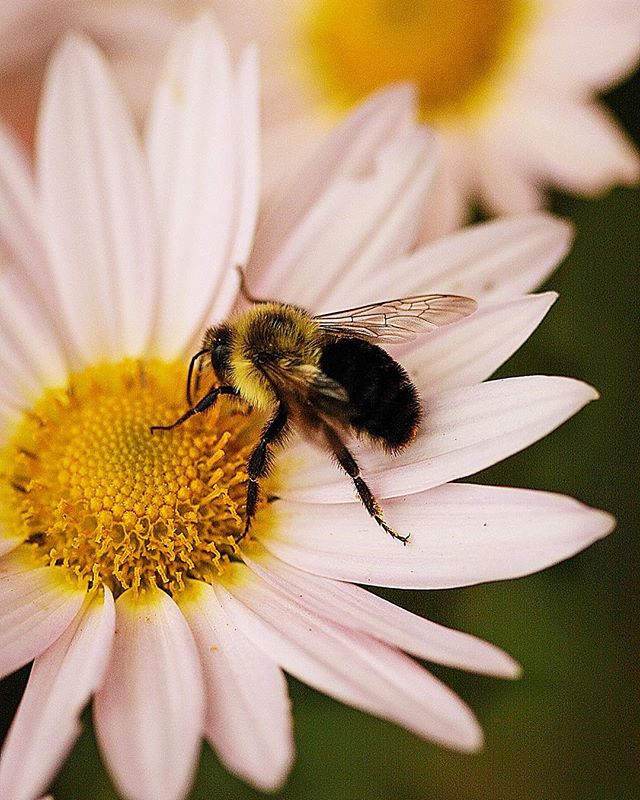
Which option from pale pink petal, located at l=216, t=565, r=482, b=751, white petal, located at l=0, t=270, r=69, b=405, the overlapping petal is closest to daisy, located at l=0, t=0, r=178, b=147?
the overlapping petal

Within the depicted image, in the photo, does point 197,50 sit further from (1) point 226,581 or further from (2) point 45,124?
(1) point 226,581

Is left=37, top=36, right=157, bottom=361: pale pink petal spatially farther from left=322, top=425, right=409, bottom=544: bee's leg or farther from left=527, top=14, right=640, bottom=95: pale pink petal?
left=527, top=14, right=640, bottom=95: pale pink petal

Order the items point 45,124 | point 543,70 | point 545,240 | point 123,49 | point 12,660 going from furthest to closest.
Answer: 1. point 123,49
2. point 543,70
3. point 45,124
4. point 545,240
5. point 12,660

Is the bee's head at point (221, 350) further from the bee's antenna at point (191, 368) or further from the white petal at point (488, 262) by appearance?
the white petal at point (488, 262)

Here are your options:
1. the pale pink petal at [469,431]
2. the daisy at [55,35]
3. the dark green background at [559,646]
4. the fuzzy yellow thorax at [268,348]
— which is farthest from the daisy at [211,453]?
the daisy at [55,35]

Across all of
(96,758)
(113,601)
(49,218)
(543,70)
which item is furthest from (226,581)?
(543,70)

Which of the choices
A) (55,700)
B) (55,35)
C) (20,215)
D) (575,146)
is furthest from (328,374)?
(55,35)
